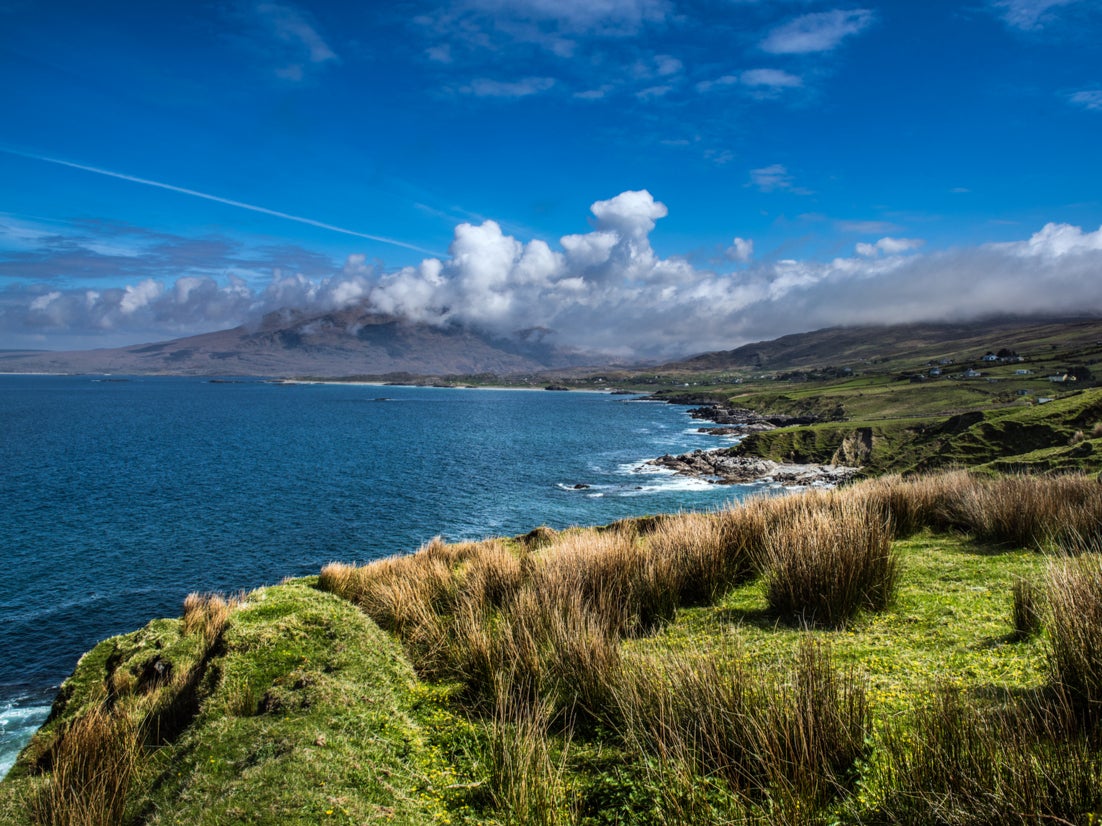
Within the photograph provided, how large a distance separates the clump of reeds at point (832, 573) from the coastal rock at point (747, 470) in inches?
2011

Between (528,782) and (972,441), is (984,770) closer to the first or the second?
(528,782)

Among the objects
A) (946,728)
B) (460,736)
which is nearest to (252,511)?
(460,736)

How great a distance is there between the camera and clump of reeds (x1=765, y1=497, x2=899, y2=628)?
7254mm

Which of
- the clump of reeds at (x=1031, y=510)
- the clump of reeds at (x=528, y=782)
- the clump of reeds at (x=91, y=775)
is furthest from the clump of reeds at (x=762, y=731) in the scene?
the clump of reeds at (x=1031, y=510)

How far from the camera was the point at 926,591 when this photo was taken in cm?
794

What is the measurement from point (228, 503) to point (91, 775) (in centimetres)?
4745

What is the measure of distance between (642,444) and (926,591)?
82.8 meters

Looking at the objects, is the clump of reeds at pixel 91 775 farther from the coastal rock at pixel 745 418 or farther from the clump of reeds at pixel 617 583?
the coastal rock at pixel 745 418

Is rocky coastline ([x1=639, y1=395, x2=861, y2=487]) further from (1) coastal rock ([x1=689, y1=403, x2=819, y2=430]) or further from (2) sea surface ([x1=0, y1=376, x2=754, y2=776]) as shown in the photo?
(1) coastal rock ([x1=689, y1=403, x2=819, y2=430])

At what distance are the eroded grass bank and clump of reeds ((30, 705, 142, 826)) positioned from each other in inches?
1.6

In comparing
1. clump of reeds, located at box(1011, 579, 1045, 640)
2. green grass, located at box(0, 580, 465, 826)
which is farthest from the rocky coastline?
green grass, located at box(0, 580, 465, 826)

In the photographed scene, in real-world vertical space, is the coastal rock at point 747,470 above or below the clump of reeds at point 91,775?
below

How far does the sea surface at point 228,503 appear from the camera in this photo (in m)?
26.3

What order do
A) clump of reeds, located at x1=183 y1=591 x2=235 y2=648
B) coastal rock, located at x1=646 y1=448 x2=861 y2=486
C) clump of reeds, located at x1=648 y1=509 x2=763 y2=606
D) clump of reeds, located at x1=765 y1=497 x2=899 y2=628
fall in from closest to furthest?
clump of reeds, located at x1=765 y1=497 x2=899 y2=628 < clump of reeds, located at x1=648 y1=509 x2=763 y2=606 < clump of reeds, located at x1=183 y1=591 x2=235 y2=648 < coastal rock, located at x1=646 y1=448 x2=861 y2=486
